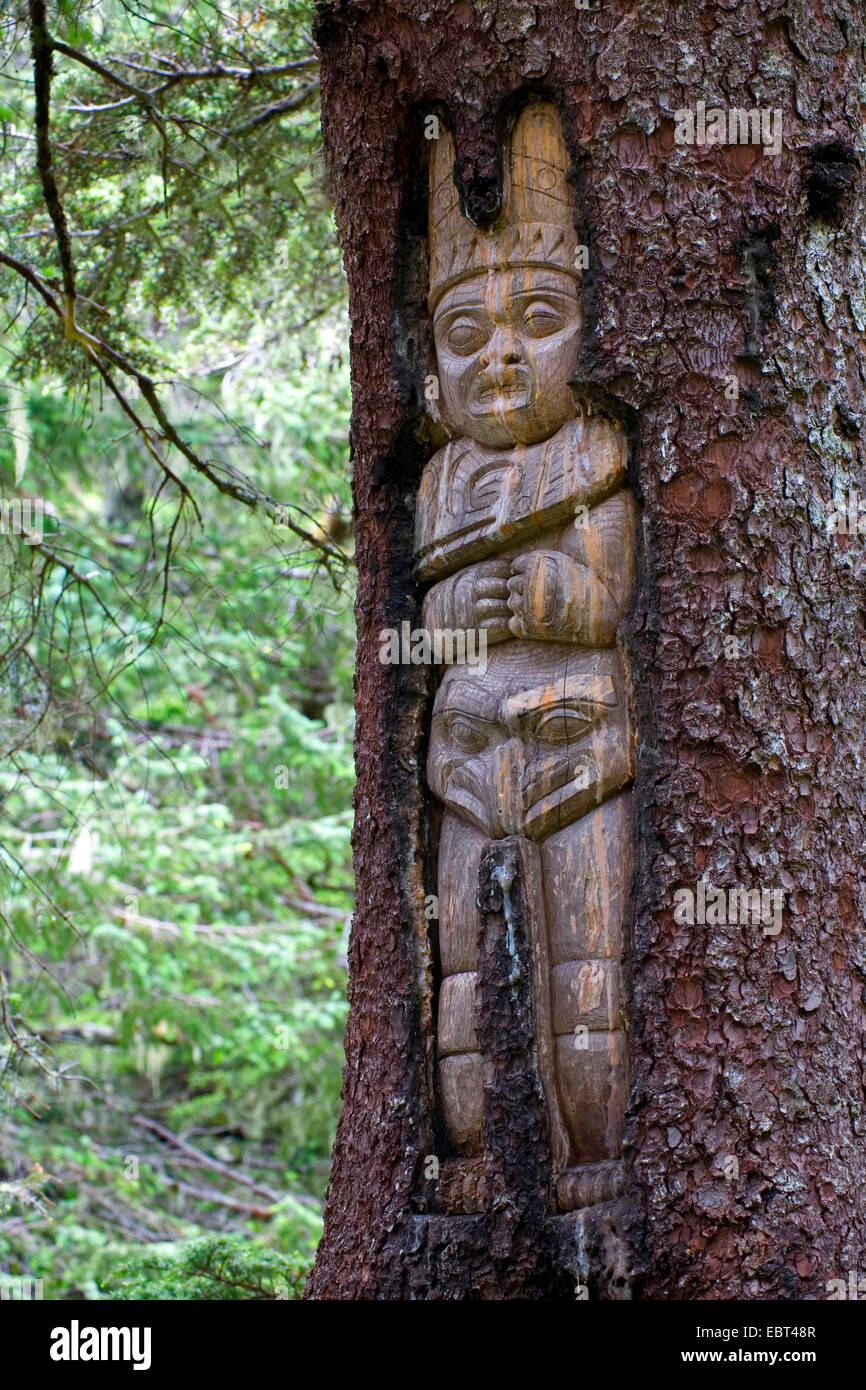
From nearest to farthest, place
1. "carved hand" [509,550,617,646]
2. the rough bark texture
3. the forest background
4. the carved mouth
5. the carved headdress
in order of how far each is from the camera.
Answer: the rough bark texture
"carved hand" [509,550,617,646]
the carved headdress
the carved mouth
the forest background

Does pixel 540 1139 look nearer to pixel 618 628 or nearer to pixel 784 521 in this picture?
pixel 618 628

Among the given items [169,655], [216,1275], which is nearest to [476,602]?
[216,1275]

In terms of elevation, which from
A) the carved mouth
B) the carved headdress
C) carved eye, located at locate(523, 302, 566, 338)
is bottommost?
the carved mouth

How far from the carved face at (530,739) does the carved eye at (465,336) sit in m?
0.97

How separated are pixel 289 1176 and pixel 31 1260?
2.72 meters

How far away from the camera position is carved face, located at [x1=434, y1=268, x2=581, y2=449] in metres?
4.93

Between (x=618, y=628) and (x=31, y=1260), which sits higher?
(x=618, y=628)

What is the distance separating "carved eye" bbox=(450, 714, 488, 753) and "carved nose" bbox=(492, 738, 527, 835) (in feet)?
0.25

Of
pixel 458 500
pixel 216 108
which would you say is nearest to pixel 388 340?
pixel 458 500

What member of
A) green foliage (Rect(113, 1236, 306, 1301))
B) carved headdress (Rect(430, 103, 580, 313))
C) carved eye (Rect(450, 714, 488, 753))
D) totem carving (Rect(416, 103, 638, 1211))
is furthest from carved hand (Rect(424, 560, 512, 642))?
green foliage (Rect(113, 1236, 306, 1301))

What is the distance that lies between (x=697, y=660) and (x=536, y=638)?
0.67 m

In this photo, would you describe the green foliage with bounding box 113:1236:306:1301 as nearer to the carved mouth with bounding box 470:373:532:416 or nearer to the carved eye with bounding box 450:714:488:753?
the carved eye with bounding box 450:714:488:753
